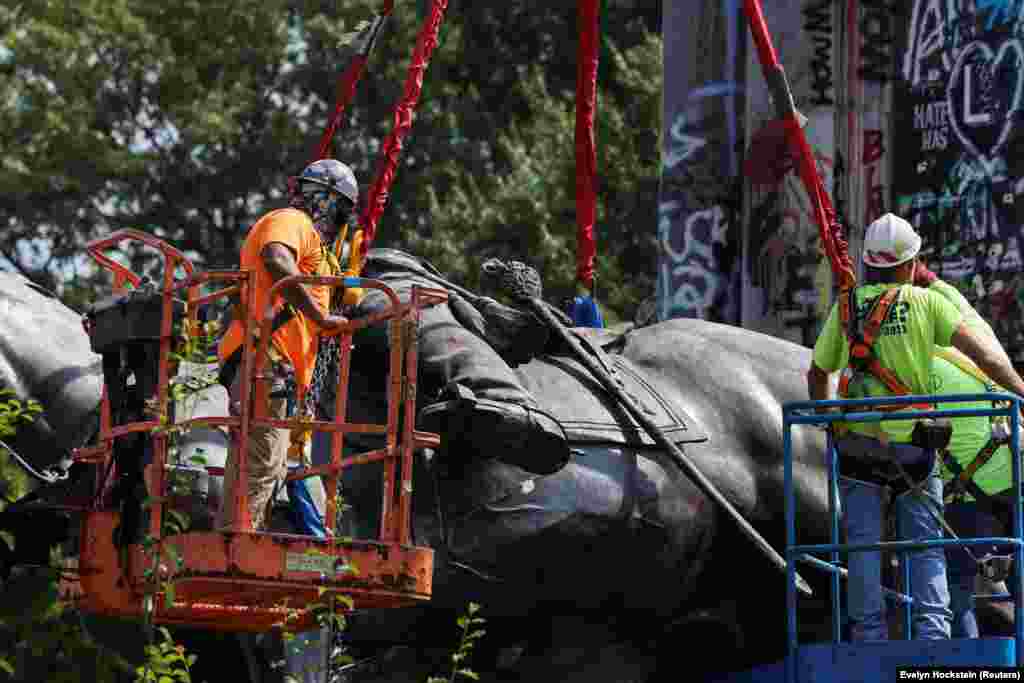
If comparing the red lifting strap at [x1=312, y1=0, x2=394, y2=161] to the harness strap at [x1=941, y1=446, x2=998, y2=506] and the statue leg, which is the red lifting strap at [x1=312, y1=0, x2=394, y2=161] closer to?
the statue leg

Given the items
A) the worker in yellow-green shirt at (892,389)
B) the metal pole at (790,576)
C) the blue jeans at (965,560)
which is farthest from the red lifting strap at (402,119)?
the blue jeans at (965,560)

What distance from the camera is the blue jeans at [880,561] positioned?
9281mm

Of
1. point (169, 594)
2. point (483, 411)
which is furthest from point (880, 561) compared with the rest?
point (169, 594)

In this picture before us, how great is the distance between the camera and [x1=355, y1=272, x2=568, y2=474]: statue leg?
9977 millimetres

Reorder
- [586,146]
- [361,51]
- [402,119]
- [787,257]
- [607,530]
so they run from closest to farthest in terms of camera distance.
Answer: [607,530] → [402,119] → [361,51] → [586,146] → [787,257]

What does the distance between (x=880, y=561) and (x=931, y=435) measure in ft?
1.91

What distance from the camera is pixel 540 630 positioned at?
10562mm

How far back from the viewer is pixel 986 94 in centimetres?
1712

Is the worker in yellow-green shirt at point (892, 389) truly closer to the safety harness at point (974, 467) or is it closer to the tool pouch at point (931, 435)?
the tool pouch at point (931, 435)

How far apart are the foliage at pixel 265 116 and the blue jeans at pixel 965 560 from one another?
19.3 meters

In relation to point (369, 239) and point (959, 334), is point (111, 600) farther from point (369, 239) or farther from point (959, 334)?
point (959, 334)

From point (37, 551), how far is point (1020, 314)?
9.41 metres

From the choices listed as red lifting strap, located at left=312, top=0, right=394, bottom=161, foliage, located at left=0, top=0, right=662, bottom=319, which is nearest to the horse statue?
red lifting strap, located at left=312, top=0, right=394, bottom=161

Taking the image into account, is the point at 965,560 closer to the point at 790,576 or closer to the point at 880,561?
the point at 880,561
